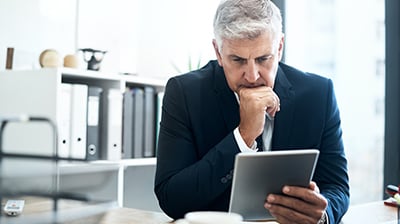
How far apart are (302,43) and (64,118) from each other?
1.70 metres

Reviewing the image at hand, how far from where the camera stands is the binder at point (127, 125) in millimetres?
2301

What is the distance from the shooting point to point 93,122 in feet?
6.88

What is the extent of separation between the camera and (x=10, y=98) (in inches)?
78.2

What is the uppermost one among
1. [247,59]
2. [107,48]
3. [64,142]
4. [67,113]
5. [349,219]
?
[107,48]

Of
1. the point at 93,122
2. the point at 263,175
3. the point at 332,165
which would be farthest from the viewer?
the point at 93,122

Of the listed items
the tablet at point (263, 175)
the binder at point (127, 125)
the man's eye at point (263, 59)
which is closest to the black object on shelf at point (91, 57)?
the binder at point (127, 125)

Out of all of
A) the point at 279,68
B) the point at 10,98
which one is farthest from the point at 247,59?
the point at 10,98

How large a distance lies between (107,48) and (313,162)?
5.67 feet

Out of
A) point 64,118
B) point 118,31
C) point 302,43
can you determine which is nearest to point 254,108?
point 64,118

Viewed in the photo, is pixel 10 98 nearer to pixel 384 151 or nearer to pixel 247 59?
pixel 247 59

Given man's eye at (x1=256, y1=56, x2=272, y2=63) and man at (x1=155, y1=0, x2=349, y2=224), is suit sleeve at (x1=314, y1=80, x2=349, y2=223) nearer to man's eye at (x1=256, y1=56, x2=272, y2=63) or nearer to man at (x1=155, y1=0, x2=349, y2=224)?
man at (x1=155, y1=0, x2=349, y2=224)

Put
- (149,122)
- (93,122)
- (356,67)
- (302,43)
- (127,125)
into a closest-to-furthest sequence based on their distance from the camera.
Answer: (93,122) < (127,125) < (149,122) < (356,67) < (302,43)

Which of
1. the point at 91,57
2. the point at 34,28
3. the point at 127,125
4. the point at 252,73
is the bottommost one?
the point at 127,125

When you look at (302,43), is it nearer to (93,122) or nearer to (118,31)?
(118,31)
